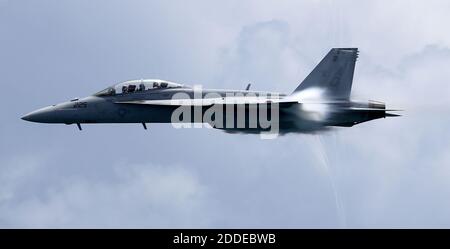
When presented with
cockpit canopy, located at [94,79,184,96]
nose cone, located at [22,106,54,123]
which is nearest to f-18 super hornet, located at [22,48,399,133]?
cockpit canopy, located at [94,79,184,96]

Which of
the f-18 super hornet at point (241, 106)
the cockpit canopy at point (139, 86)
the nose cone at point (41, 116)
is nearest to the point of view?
the f-18 super hornet at point (241, 106)

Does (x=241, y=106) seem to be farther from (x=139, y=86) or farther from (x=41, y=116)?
(x=41, y=116)

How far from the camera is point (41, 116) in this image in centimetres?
4638

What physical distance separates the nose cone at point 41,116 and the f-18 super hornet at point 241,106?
0.56ft

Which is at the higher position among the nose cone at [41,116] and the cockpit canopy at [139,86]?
the cockpit canopy at [139,86]

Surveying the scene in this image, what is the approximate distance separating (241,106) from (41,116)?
9.69 meters

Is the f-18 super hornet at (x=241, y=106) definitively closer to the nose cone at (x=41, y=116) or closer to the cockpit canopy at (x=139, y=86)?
the cockpit canopy at (x=139, y=86)

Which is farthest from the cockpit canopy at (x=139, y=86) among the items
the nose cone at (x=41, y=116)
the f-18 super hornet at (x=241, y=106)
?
the nose cone at (x=41, y=116)

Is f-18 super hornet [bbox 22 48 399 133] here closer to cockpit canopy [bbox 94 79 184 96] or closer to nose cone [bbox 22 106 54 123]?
cockpit canopy [bbox 94 79 184 96]

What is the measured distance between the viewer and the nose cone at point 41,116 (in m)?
46.3
